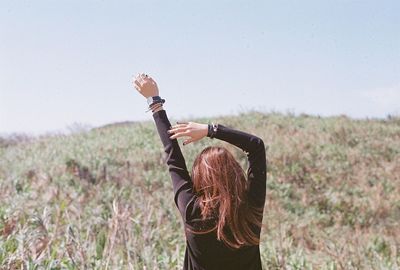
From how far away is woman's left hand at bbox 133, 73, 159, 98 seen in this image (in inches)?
107

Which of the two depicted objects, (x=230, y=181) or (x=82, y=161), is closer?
(x=230, y=181)

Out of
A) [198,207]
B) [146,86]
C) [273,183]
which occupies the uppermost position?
[146,86]

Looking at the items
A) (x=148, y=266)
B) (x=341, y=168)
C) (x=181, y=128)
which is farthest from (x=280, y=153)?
(x=181, y=128)

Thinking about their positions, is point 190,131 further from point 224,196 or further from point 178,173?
point 224,196

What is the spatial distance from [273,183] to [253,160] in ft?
44.4

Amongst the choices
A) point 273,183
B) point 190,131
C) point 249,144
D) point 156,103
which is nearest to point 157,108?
point 156,103

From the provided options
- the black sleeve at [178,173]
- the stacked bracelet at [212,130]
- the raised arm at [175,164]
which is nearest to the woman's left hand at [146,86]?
the raised arm at [175,164]

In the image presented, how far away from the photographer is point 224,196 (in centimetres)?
245

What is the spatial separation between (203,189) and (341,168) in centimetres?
1562

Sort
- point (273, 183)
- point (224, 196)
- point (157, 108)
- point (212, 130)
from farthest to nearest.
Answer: point (273, 183), point (157, 108), point (212, 130), point (224, 196)

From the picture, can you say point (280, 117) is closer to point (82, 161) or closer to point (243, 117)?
point (243, 117)

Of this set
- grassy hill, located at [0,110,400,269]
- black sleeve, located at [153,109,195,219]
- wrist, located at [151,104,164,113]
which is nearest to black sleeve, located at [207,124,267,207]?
black sleeve, located at [153,109,195,219]

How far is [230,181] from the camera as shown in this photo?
2.46m

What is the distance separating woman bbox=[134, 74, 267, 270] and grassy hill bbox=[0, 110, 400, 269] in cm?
319
